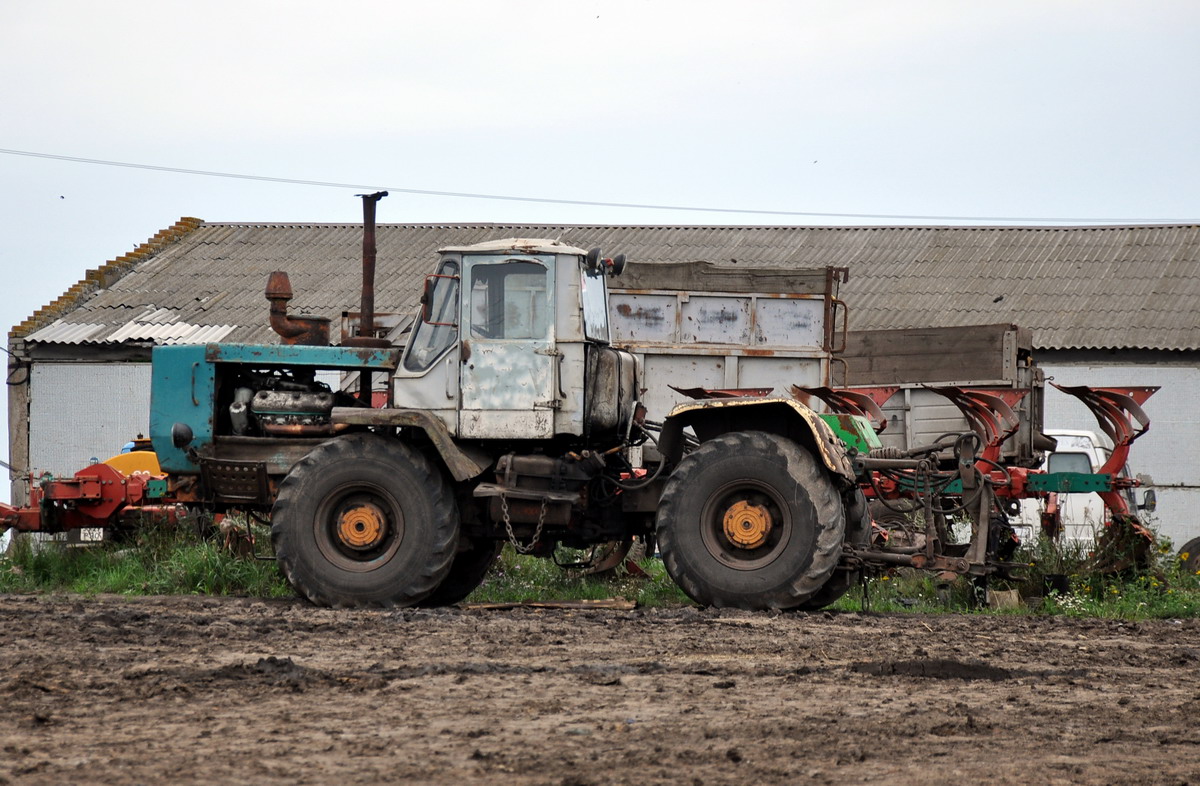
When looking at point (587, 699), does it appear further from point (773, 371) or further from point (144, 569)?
point (773, 371)

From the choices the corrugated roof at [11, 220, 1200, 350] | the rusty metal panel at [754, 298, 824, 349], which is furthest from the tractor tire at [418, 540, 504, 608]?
the corrugated roof at [11, 220, 1200, 350]

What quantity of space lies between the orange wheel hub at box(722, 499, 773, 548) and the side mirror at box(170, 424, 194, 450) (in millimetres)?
3882

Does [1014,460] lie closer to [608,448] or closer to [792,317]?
[792,317]

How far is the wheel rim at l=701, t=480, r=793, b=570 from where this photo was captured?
9.66m

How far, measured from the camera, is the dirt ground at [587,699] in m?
4.78

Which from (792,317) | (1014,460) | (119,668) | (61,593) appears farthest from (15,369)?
(119,668)

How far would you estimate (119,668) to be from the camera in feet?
22.2

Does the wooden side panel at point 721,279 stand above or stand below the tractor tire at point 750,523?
above

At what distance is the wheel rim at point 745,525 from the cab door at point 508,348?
4.02 feet

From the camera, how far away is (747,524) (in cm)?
966

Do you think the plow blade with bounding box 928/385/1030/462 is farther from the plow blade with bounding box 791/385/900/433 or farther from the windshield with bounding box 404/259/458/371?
the windshield with bounding box 404/259/458/371

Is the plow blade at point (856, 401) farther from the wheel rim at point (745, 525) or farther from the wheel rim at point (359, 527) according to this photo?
the wheel rim at point (359, 527)

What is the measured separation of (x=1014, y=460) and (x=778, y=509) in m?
4.61

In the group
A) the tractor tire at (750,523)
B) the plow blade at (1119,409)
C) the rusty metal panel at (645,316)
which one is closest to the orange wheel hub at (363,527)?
the tractor tire at (750,523)
